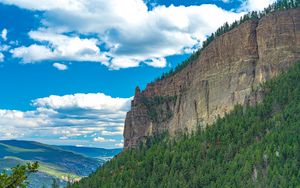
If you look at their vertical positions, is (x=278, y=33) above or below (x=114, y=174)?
above

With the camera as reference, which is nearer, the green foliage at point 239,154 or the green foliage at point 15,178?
the green foliage at point 15,178

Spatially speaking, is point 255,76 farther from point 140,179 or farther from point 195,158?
point 140,179

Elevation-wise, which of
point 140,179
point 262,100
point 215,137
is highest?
point 262,100

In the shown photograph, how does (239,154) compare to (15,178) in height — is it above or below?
below

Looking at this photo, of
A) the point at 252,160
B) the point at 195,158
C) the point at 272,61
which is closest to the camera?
the point at 252,160

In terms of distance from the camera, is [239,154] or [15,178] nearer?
[15,178]

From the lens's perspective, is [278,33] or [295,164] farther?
[278,33]

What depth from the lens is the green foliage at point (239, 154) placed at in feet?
422

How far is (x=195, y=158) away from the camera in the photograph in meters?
169

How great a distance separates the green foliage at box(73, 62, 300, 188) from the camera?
422 feet

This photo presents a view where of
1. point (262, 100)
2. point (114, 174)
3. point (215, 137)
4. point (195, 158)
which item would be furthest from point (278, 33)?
point (114, 174)

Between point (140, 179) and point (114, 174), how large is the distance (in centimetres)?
2301

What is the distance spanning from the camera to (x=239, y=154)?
484ft

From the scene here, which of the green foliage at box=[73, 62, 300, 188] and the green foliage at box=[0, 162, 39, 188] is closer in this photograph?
the green foliage at box=[0, 162, 39, 188]
